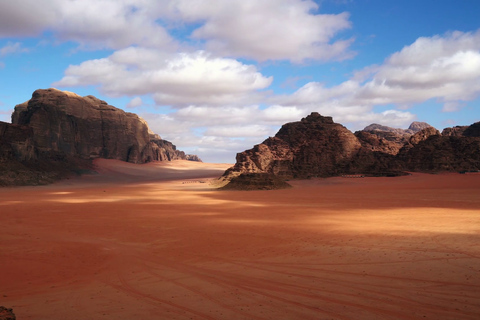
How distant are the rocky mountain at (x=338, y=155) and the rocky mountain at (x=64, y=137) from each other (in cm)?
2877

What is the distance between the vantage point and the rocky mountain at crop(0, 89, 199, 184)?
4825cm

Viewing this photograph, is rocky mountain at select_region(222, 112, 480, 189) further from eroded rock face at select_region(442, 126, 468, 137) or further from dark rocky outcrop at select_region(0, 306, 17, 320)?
dark rocky outcrop at select_region(0, 306, 17, 320)

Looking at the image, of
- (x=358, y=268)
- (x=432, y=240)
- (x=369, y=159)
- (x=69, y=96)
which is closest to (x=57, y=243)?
(x=358, y=268)

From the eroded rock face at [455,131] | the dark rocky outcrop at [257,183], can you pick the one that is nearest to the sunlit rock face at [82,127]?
the dark rocky outcrop at [257,183]

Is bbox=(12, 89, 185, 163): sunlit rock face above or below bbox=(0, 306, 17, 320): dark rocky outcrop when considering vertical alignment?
above

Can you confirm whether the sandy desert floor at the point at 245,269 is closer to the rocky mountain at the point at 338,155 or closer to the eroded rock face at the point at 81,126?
the rocky mountain at the point at 338,155

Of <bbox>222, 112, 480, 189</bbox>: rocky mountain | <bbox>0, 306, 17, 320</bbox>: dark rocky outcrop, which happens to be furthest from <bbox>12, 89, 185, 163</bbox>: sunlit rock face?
<bbox>0, 306, 17, 320</bbox>: dark rocky outcrop

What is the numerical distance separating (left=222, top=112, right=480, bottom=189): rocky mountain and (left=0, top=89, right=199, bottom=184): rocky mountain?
28.8 meters

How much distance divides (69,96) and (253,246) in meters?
70.8

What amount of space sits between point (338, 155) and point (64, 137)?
50762 mm

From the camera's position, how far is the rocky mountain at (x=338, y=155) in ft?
144

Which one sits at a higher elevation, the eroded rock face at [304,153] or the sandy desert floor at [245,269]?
the eroded rock face at [304,153]

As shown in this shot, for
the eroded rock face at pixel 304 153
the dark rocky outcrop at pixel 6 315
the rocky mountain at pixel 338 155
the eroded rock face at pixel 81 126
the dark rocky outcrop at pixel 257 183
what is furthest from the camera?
the eroded rock face at pixel 81 126

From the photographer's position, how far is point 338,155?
4794 cm
